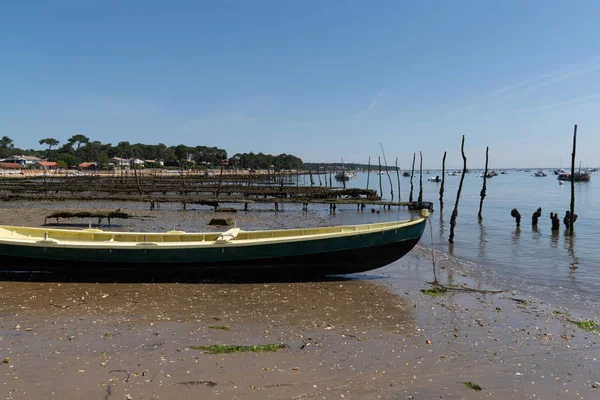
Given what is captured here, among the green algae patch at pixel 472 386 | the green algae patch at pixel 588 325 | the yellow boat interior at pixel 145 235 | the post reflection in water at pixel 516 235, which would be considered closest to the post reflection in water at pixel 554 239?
the post reflection in water at pixel 516 235

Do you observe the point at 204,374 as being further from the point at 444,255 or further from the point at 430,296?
the point at 444,255

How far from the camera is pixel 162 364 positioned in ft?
24.6

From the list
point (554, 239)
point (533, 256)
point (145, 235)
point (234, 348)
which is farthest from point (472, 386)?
point (554, 239)

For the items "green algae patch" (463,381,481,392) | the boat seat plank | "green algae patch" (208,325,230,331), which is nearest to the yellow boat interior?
the boat seat plank

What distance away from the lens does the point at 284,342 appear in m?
8.68

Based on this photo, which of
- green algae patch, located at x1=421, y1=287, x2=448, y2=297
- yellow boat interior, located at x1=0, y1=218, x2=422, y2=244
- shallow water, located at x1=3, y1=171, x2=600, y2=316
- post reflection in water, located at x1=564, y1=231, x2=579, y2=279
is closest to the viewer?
green algae patch, located at x1=421, y1=287, x2=448, y2=297

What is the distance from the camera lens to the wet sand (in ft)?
22.5

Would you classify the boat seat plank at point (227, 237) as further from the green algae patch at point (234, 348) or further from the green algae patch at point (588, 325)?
the green algae patch at point (588, 325)

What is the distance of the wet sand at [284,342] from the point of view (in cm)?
687

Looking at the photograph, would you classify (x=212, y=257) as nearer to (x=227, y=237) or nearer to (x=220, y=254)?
(x=220, y=254)

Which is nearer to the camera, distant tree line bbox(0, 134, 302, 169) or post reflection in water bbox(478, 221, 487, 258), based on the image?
post reflection in water bbox(478, 221, 487, 258)

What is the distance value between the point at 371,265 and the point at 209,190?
43.5 meters

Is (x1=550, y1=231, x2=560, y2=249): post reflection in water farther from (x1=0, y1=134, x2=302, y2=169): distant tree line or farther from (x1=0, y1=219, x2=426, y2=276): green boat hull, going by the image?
(x1=0, y1=134, x2=302, y2=169): distant tree line

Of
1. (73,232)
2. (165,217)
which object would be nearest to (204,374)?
(73,232)
